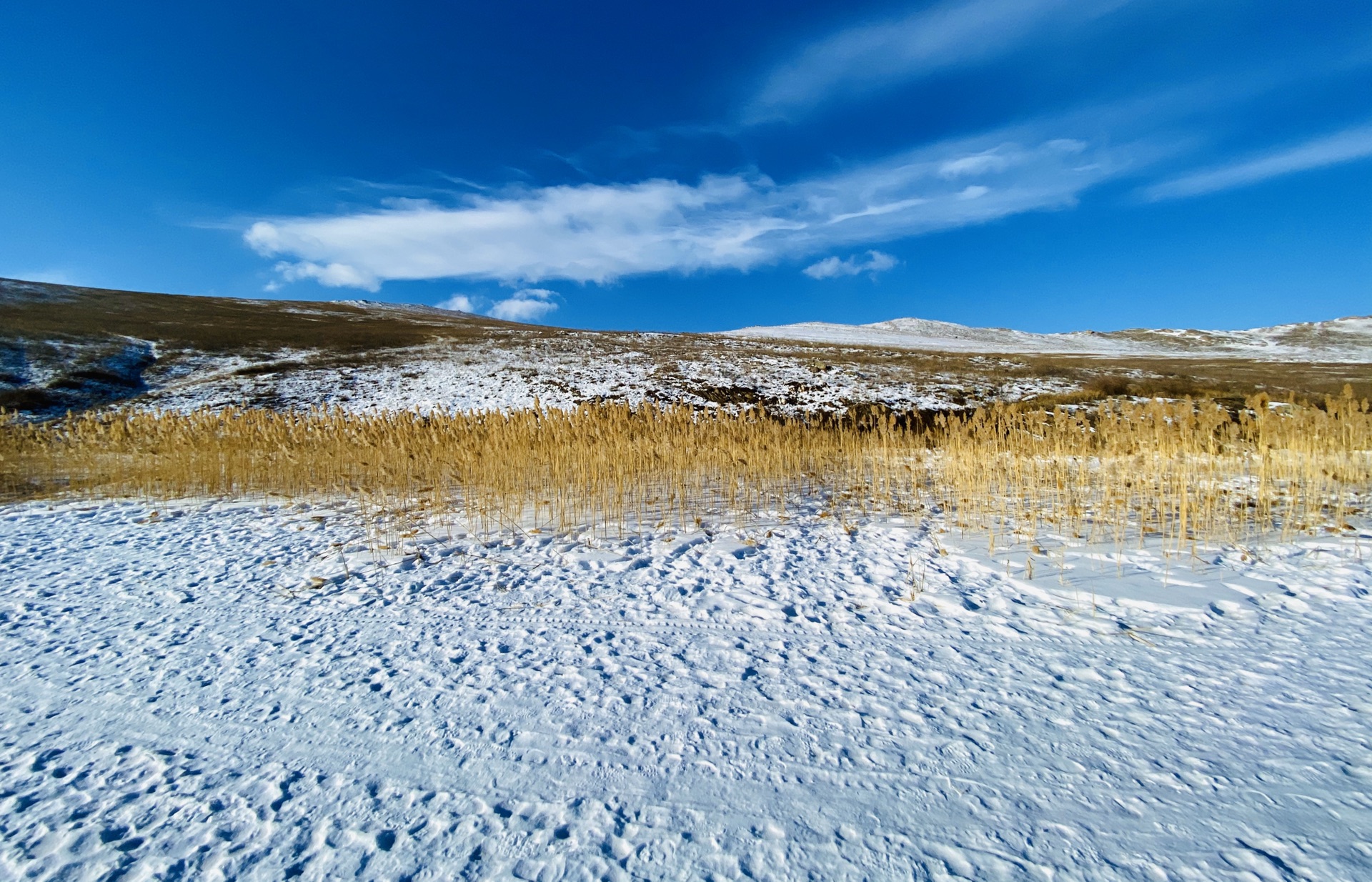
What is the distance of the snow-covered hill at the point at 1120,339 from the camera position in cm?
5122

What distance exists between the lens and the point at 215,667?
3594 millimetres

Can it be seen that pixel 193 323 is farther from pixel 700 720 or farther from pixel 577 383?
pixel 700 720

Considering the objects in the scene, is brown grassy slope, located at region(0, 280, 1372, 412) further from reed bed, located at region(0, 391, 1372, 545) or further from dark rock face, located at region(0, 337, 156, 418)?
reed bed, located at region(0, 391, 1372, 545)

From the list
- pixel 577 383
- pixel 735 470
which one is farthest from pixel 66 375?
pixel 735 470

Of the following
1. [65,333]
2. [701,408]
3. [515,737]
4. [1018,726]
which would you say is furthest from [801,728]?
[65,333]

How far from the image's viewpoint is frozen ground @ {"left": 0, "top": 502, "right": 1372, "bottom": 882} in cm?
216

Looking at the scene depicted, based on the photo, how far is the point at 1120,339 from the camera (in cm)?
6875

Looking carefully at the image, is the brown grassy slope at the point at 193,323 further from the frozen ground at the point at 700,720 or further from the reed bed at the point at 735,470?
the frozen ground at the point at 700,720

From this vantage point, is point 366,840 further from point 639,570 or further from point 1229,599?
point 1229,599

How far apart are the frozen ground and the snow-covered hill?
45.4 metres

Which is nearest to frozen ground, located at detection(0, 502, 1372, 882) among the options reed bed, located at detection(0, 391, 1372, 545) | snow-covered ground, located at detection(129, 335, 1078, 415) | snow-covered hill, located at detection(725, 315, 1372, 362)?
reed bed, located at detection(0, 391, 1372, 545)

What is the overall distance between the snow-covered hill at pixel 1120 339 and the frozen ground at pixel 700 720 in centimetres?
4535

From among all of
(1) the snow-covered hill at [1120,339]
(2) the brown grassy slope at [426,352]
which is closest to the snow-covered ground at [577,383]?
(2) the brown grassy slope at [426,352]

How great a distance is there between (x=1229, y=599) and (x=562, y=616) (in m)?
4.71
